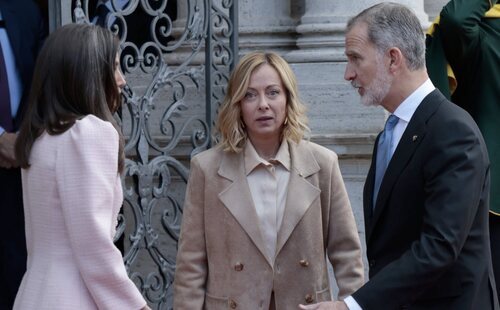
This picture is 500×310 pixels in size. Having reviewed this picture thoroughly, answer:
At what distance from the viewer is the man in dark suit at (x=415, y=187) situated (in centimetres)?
367

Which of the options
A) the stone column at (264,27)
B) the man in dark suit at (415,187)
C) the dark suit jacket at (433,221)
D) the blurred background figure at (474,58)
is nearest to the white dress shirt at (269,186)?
the man in dark suit at (415,187)

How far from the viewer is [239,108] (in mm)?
4988

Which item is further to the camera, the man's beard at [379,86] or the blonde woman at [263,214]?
the blonde woman at [263,214]

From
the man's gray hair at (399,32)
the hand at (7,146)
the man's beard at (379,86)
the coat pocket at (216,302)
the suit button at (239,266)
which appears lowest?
the coat pocket at (216,302)

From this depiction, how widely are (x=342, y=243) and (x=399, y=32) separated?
4.04ft

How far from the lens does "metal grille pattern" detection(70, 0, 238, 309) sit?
602 cm

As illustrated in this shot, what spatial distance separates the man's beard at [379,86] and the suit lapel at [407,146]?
5.2 inches

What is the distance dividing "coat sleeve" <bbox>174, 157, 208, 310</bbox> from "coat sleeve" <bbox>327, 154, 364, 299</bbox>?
0.52 metres

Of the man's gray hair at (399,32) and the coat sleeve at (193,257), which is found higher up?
the man's gray hair at (399,32)

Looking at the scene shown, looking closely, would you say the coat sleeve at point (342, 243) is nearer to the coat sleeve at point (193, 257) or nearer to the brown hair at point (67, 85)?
the coat sleeve at point (193, 257)

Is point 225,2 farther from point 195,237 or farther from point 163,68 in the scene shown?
point 195,237

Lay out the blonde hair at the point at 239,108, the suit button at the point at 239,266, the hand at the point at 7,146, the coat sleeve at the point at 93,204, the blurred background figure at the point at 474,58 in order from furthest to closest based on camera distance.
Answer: the blurred background figure at the point at 474,58 < the hand at the point at 7,146 < the blonde hair at the point at 239,108 < the suit button at the point at 239,266 < the coat sleeve at the point at 93,204

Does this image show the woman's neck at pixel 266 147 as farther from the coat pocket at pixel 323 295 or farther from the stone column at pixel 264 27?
the stone column at pixel 264 27

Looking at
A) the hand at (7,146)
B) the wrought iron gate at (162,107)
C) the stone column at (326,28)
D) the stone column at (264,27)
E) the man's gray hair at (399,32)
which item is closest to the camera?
the man's gray hair at (399,32)
